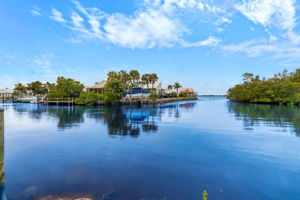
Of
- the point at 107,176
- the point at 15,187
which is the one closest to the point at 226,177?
the point at 107,176

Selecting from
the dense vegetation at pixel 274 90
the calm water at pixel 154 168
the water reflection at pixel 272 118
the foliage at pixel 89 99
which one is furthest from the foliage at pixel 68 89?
the dense vegetation at pixel 274 90

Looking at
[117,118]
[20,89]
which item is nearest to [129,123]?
[117,118]

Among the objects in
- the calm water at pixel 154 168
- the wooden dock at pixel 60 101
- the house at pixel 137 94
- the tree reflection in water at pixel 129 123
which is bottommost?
the calm water at pixel 154 168

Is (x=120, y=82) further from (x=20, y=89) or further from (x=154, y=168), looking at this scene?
(x=20, y=89)

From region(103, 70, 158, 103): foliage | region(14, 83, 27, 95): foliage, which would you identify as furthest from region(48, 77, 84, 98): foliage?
region(14, 83, 27, 95): foliage

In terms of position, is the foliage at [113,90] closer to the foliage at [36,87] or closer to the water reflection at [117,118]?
the water reflection at [117,118]

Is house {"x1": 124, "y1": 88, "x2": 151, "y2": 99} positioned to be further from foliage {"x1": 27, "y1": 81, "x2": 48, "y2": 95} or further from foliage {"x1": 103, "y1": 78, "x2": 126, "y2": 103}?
foliage {"x1": 27, "y1": 81, "x2": 48, "y2": 95}

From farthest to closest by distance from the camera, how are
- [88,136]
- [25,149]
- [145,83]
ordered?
[145,83] → [88,136] → [25,149]

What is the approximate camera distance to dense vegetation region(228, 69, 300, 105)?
5712 cm

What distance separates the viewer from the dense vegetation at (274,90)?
5712 cm

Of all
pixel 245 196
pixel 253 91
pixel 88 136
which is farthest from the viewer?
pixel 253 91

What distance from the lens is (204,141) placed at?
15.1 meters

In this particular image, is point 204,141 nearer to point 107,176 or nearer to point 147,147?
point 147,147

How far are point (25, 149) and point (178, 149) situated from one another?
11093 mm
